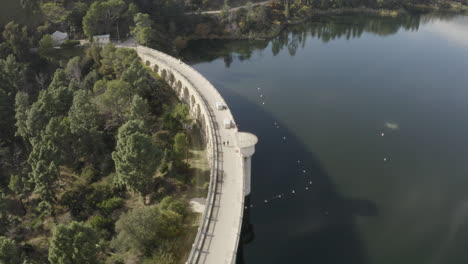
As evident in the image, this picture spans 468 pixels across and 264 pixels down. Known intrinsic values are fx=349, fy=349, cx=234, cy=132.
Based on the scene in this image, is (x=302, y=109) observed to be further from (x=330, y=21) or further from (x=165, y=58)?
(x=330, y=21)

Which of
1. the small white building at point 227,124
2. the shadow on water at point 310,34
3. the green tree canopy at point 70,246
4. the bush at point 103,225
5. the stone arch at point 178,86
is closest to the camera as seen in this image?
the green tree canopy at point 70,246

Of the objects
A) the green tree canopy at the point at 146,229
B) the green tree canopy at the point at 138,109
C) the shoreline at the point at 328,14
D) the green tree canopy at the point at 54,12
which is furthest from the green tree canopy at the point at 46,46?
the green tree canopy at the point at 146,229

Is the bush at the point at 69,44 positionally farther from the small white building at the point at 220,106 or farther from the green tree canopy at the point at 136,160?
the green tree canopy at the point at 136,160

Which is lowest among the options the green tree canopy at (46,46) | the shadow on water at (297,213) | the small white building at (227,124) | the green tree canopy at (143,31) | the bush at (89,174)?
the shadow on water at (297,213)

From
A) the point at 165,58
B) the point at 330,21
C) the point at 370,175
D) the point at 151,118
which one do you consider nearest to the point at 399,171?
the point at 370,175

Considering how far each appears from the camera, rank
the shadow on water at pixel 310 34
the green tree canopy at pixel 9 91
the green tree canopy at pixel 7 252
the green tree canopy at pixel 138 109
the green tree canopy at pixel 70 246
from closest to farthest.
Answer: the green tree canopy at pixel 70 246 < the green tree canopy at pixel 7 252 < the green tree canopy at pixel 138 109 < the green tree canopy at pixel 9 91 < the shadow on water at pixel 310 34

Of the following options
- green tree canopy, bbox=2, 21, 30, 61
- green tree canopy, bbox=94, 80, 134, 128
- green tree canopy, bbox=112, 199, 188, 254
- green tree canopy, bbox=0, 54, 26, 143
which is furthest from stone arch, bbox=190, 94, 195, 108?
green tree canopy, bbox=2, 21, 30, 61
